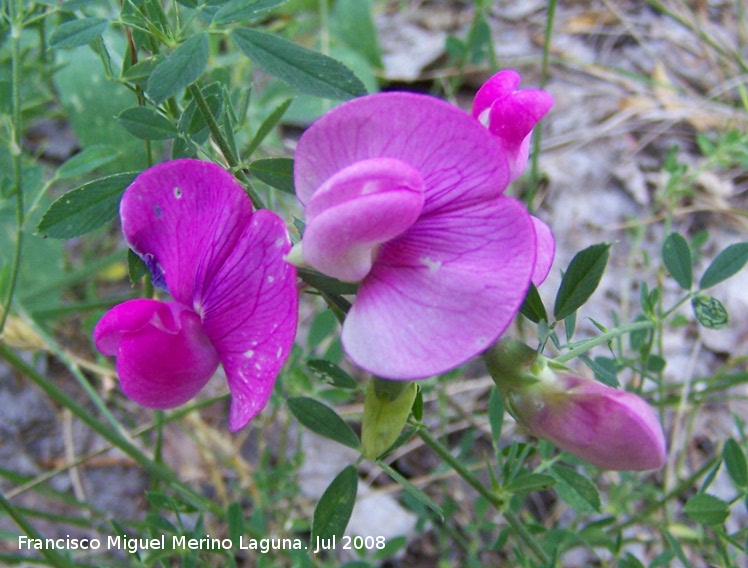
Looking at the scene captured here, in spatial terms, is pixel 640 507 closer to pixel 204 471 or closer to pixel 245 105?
pixel 204 471

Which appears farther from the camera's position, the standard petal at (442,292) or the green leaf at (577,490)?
the green leaf at (577,490)

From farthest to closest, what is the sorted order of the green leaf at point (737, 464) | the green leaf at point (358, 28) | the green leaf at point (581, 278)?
the green leaf at point (358, 28) → the green leaf at point (737, 464) → the green leaf at point (581, 278)

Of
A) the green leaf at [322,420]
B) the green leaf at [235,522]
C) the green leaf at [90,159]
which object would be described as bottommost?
the green leaf at [235,522]

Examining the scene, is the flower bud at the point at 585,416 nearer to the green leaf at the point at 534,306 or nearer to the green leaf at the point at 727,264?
the green leaf at the point at 534,306

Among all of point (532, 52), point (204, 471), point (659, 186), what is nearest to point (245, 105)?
point (204, 471)

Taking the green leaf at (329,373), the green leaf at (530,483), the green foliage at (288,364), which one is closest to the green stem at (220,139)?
the green foliage at (288,364)

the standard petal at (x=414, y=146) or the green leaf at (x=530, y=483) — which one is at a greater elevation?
the standard petal at (x=414, y=146)

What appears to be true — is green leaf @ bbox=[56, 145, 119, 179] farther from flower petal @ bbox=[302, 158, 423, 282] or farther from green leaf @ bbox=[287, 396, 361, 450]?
flower petal @ bbox=[302, 158, 423, 282]

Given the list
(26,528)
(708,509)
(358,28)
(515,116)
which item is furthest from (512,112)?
(358,28)

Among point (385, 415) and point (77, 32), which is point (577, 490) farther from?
point (77, 32)
